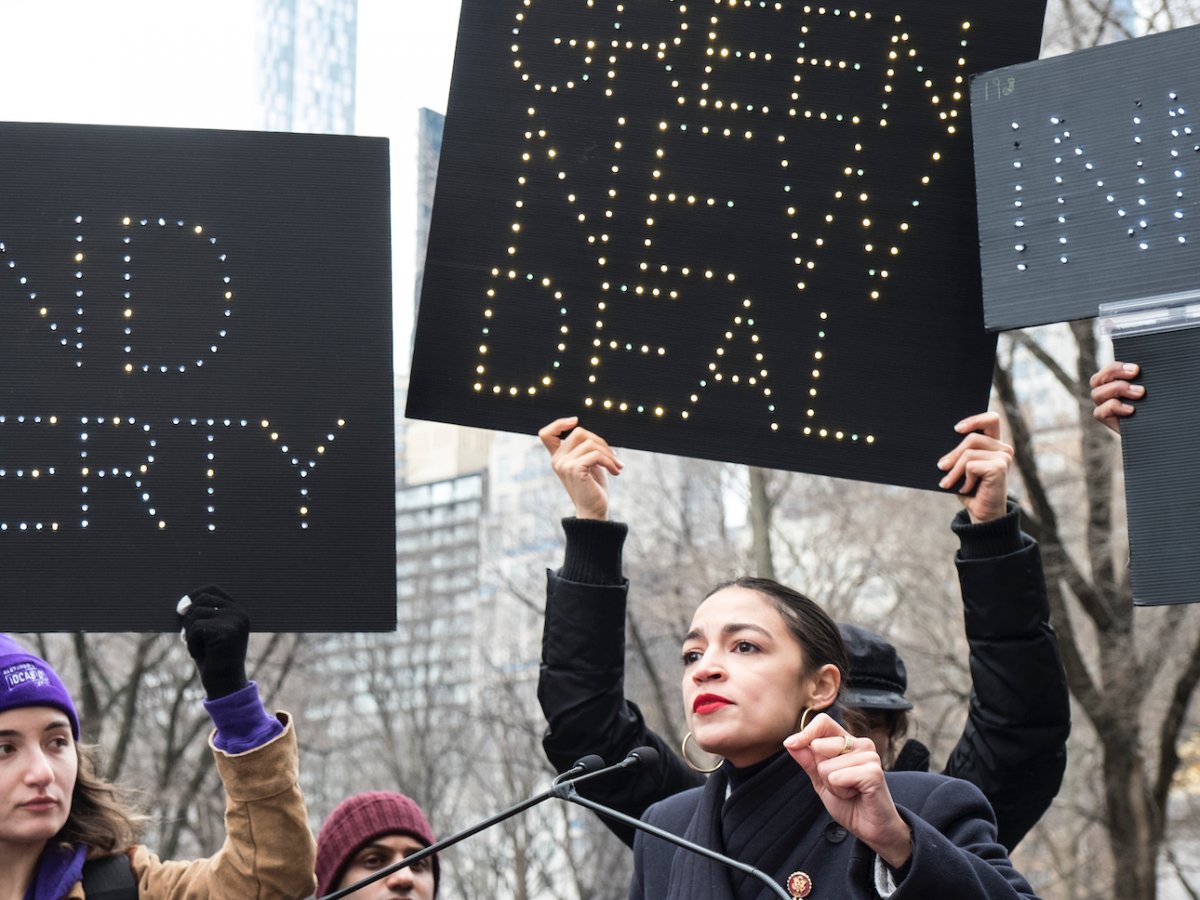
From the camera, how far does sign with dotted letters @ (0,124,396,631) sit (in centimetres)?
386

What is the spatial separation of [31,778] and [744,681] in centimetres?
167

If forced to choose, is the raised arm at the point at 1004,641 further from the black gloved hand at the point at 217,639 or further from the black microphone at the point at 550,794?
the black gloved hand at the point at 217,639

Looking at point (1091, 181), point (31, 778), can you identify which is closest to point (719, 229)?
point (1091, 181)

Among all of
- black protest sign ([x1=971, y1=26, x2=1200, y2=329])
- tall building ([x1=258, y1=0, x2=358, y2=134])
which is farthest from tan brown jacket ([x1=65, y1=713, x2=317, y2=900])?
tall building ([x1=258, y1=0, x2=358, y2=134])

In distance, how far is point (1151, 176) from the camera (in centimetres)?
382

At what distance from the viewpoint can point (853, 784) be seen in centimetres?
283

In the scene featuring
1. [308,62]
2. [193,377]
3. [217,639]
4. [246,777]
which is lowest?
[246,777]

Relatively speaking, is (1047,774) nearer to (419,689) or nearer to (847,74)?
(847,74)

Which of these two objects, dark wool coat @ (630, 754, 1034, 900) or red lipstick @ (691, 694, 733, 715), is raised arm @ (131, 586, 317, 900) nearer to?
dark wool coat @ (630, 754, 1034, 900)

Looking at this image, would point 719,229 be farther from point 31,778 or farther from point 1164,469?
point 31,778

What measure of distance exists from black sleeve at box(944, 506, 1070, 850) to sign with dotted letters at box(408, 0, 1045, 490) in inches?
10.1

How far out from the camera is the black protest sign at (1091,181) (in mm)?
3783

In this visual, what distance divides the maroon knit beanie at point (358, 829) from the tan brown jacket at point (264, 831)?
48.5 inches

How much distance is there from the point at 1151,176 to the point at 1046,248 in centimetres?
28
